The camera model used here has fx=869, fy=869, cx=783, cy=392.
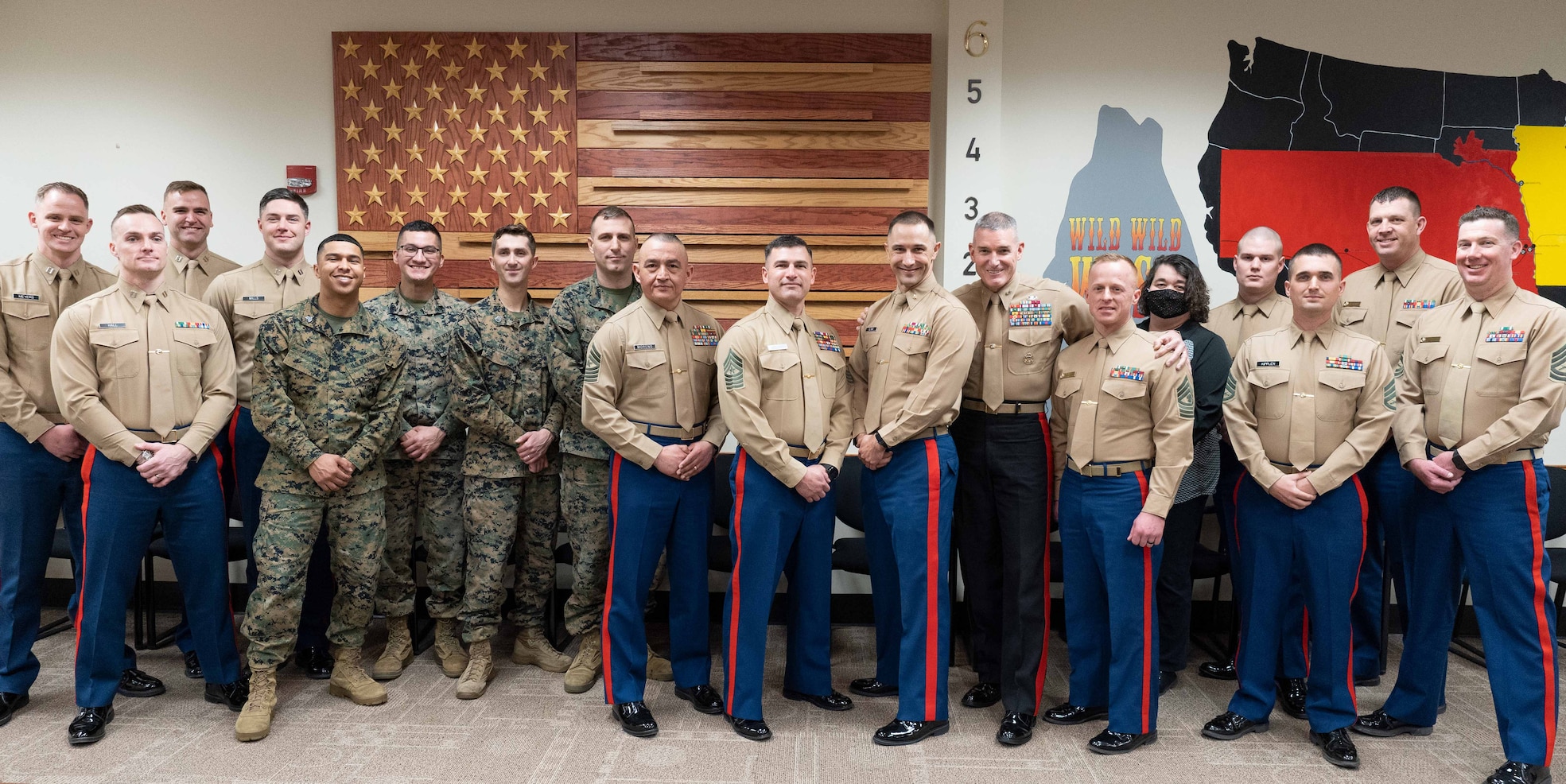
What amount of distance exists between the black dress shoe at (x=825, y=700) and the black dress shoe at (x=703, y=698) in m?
0.27

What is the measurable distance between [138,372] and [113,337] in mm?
139

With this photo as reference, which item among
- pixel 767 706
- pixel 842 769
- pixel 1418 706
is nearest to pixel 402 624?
pixel 767 706

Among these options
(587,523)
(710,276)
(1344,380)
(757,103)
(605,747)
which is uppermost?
(757,103)

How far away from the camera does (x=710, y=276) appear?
4.53 m

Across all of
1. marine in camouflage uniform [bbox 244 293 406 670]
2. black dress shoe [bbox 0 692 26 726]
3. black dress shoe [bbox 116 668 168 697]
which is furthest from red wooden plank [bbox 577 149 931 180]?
black dress shoe [bbox 0 692 26 726]

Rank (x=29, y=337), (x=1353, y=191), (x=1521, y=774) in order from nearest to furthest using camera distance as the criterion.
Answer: (x=1521, y=774) → (x=29, y=337) → (x=1353, y=191)

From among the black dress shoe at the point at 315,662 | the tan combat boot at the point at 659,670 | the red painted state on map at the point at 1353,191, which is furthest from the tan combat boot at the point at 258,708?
the red painted state on map at the point at 1353,191

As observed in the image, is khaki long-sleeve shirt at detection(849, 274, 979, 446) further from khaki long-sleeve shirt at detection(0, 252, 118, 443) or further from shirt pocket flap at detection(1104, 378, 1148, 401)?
khaki long-sleeve shirt at detection(0, 252, 118, 443)

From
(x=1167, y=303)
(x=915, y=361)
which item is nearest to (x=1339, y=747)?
(x=1167, y=303)

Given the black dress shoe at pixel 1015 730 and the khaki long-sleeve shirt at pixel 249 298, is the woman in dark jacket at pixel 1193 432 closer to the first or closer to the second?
the black dress shoe at pixel 1015 730

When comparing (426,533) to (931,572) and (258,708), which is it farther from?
(931,572)

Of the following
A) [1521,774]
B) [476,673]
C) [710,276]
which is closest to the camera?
[1521,774]

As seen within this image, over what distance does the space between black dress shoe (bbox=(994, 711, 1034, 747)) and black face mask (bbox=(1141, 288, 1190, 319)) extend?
1.60 metres

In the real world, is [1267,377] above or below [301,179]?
below
